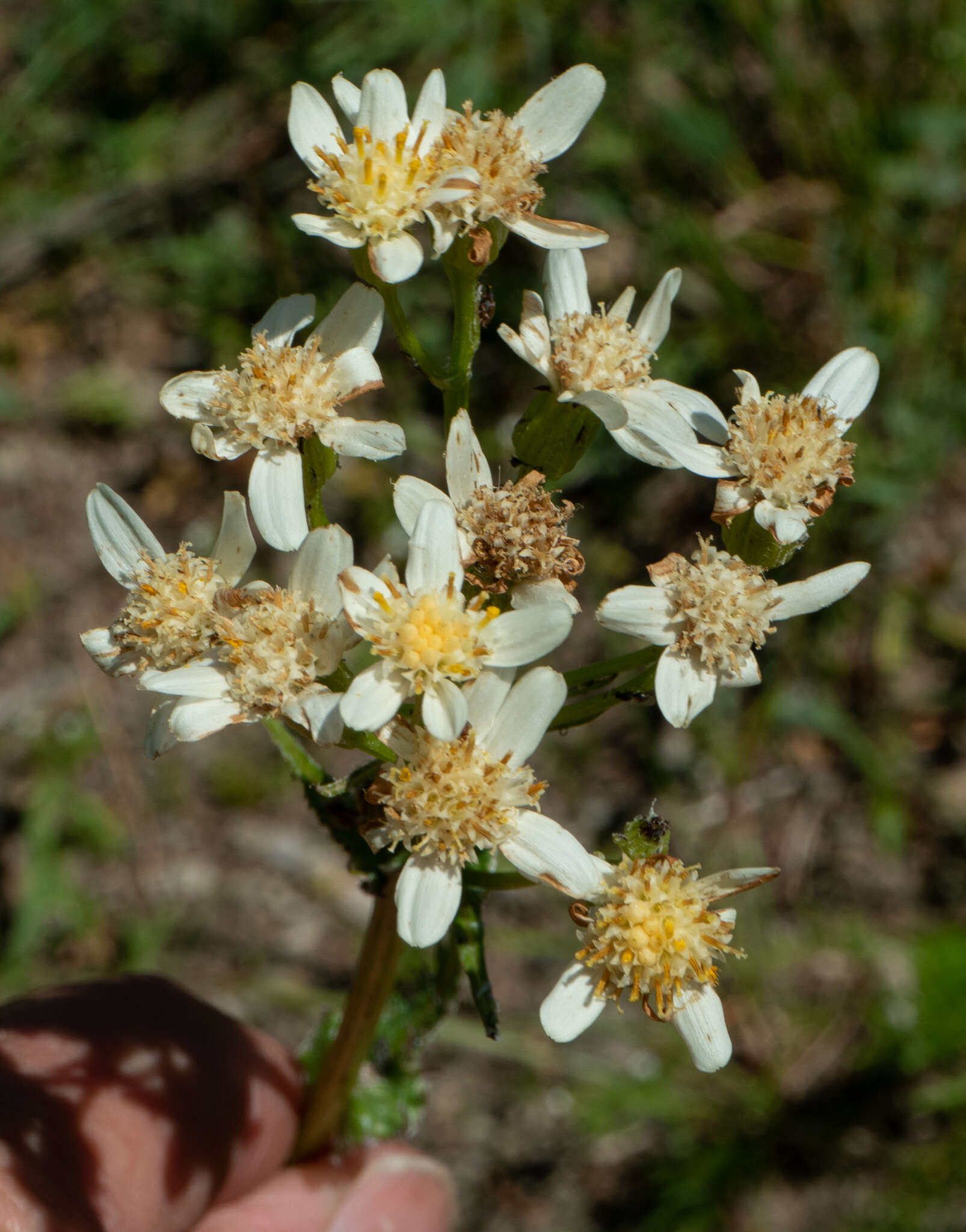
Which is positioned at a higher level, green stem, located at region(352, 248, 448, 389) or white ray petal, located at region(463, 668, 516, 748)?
green stem, located at region(352, 248, 448, 389)


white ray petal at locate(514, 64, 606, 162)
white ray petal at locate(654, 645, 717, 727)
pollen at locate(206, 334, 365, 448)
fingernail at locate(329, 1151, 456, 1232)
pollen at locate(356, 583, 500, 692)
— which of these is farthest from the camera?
fingernail at locate(329, 1151, 456, 1232)

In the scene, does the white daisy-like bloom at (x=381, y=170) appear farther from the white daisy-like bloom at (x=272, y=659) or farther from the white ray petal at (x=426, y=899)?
the white ray petal at (x=426, y=899)

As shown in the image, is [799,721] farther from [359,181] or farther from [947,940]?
[359,181]

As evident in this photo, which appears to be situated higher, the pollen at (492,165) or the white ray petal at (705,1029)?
the pollen at (492,165)

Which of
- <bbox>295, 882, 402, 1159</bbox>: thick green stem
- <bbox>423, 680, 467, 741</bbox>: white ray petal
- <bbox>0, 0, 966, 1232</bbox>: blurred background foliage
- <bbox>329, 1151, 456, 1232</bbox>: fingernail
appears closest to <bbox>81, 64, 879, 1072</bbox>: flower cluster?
<bbox>423, 680, 467, 741</bbox>: white ray petal

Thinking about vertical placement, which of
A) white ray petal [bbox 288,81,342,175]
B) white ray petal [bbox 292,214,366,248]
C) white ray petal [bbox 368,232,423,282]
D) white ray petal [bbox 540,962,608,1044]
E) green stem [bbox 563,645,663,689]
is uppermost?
white ray petal [bbox 288,81,342,175]

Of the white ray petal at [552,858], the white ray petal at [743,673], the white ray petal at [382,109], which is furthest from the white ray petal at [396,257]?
the white ray petal at [552,858]

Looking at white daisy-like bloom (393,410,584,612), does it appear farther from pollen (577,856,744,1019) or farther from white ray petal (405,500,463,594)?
pollen (577,856,744,1019)

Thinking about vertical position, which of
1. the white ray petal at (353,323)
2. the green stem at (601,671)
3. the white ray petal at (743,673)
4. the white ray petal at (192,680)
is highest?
the white ray petal at (353,323)
